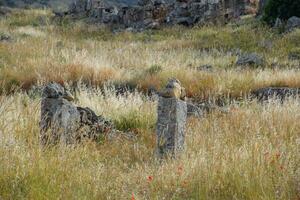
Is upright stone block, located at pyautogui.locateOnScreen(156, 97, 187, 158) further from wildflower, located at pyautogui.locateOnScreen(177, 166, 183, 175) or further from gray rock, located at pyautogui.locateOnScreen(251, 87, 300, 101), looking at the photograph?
gray rock, located at pyautogui.locateOnScreen(251, 87, 300, 101)

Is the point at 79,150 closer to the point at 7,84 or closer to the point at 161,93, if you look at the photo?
the point at 161,93

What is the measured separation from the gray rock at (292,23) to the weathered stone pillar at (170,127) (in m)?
18.1

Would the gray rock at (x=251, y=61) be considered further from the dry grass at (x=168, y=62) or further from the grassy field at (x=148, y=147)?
the grassy field at (x=148, y=147)

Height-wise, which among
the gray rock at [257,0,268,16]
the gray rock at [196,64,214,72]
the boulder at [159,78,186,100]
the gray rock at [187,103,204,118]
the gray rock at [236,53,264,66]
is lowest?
the gray rock at [196,64,214,72]

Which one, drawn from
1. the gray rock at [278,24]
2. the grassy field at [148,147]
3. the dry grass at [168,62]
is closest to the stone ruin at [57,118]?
the grassy field at [148,147]

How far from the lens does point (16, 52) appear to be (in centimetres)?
1609

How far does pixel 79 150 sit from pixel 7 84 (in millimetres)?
6888

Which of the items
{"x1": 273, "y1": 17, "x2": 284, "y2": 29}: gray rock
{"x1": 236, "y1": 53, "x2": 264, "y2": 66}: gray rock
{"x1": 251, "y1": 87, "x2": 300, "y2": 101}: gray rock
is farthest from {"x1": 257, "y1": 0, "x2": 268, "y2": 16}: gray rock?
{"x1": 251, "y1": 87, "x2": 300, "y2": 101}: gray rock

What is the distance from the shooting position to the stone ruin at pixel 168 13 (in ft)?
102

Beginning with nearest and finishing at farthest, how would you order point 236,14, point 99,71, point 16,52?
point 99,71, point 16,52, point 236,14

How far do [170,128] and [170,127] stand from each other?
0.04ft

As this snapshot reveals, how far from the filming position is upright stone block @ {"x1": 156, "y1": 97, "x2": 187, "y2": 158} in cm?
586

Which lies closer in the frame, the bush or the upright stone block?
the upright stone block

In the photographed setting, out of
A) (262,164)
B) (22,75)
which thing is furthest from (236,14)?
(262,164)
